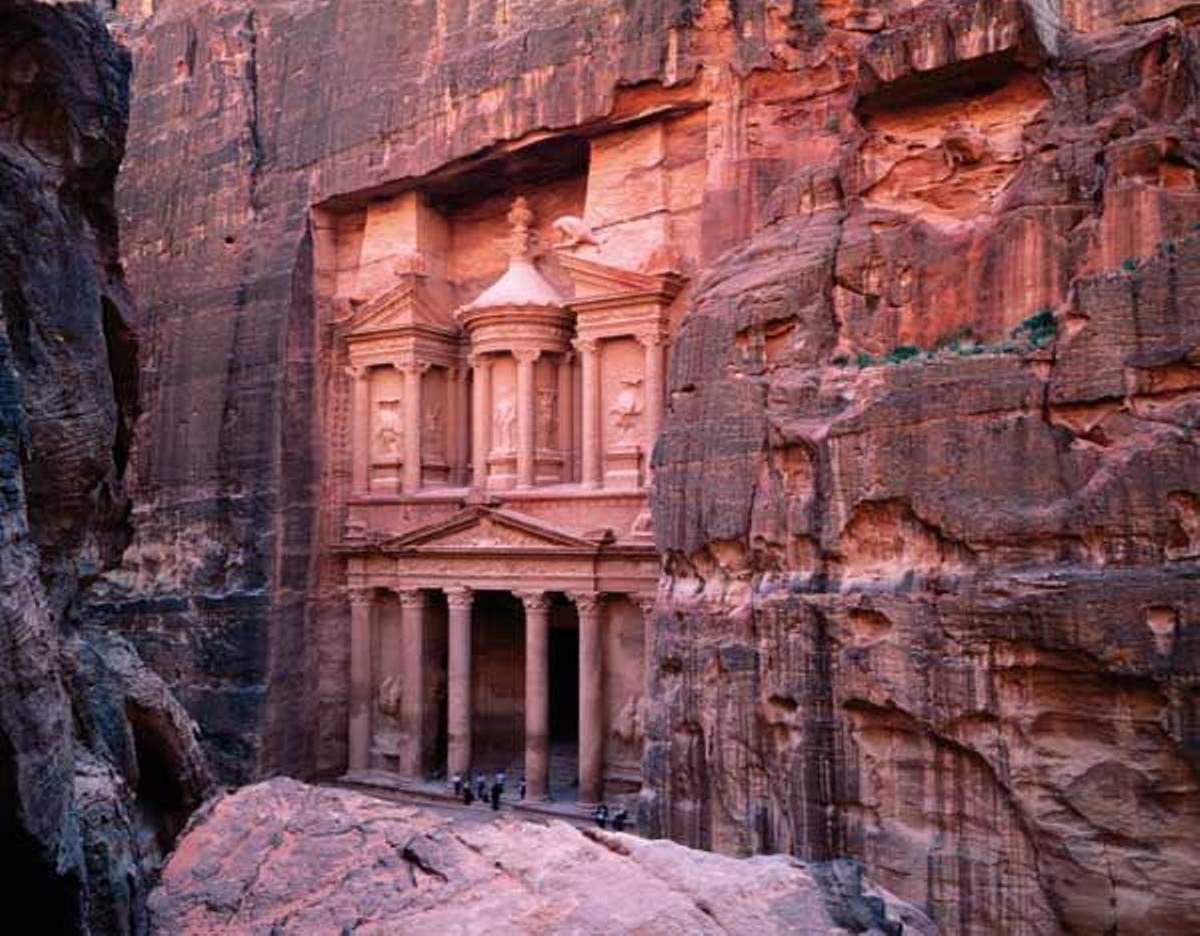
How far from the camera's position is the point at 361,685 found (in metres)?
21.2

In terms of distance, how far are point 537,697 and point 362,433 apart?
653 centimetres

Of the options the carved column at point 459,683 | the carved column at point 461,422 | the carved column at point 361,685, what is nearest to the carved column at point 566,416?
the carved column at point 461,422

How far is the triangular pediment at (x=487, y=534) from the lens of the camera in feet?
61.1

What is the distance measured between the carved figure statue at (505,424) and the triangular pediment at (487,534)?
4.87 ft

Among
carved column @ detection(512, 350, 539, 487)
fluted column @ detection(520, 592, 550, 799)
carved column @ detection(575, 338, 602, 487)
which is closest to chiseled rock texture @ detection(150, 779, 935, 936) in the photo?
fluted column @ detection(520, 592, 550, 799)

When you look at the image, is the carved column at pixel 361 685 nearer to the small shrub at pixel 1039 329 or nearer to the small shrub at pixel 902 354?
the small shrub at pixel 902 354

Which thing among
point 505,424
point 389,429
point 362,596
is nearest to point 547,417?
point 505,424

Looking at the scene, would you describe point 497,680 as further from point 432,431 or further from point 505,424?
point 505,424

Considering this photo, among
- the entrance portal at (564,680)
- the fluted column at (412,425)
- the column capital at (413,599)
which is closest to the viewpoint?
the column capital at (413,599)

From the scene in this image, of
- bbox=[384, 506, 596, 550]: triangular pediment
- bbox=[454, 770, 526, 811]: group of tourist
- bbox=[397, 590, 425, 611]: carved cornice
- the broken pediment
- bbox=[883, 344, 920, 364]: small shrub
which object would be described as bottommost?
bbox=[454, 770, 526, 811]: group of tourist

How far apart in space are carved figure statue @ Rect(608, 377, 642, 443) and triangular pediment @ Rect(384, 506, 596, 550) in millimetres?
1957

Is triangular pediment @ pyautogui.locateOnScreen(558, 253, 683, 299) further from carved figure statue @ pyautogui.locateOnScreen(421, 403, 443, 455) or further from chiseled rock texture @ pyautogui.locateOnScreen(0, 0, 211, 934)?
chiseled rock texture @ pyautogui.locateOnScreen(0, 0, 211, 934)

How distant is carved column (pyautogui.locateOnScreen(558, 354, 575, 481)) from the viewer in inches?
811

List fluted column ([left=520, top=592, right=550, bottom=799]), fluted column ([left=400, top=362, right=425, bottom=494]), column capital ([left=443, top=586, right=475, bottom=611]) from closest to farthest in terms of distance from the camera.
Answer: fluted column ([left=520, top=592, right=550, bottom=799]), column capital ([left=443, top=586, right=475, bottom=611]), fluted column ([left=400, top=362, right=425, bottom=494])
